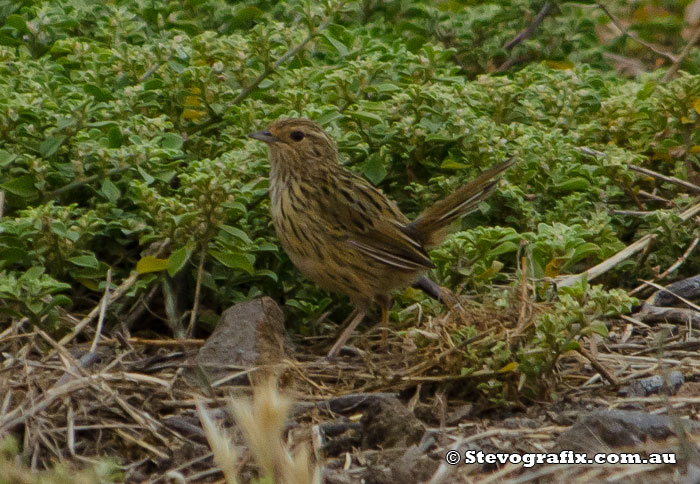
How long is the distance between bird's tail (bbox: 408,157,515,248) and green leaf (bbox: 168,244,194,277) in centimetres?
125

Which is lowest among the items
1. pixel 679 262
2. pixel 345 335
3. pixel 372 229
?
pixel 345 335

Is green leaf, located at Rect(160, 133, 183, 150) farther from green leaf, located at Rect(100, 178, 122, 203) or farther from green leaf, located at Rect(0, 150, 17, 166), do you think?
green leaf, located at Rect(0, 150, 17, 166)

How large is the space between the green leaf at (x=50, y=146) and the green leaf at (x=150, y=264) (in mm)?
778

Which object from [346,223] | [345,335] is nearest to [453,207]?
[346,223]

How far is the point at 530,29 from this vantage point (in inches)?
346

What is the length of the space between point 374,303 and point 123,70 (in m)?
2.05

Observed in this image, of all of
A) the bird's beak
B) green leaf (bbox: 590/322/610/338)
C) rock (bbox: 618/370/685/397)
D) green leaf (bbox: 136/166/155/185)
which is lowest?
rock (bbox: 618/370/685/397)

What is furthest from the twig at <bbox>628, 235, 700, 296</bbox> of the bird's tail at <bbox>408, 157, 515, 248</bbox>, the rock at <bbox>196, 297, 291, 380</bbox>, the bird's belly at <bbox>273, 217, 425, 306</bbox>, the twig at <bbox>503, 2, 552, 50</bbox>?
the twig at <bbox>503, 2, 552, 50</bbox>

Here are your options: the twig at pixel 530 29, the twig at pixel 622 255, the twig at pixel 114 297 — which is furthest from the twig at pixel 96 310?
the twig at pixel 530 29

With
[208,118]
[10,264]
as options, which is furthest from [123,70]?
[10,264]

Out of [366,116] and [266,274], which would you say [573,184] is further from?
[266,274]

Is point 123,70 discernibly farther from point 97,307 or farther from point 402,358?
point 402,358

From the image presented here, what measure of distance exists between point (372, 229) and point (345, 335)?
59 centimetres

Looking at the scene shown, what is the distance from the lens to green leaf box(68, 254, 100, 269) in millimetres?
5633
